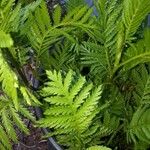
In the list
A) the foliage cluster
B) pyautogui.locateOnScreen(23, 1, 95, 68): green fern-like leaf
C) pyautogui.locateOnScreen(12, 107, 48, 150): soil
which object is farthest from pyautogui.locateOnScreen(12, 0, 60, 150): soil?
pyautogui.locateOnScreen(23, 1, 95, 68): green fern-like leaf

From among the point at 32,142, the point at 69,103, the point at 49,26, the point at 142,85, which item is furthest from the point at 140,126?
the point at 32,142

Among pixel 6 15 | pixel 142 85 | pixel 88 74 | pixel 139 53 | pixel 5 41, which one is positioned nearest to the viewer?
pixel 5 41

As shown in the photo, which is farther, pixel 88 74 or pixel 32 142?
pixel 32 142

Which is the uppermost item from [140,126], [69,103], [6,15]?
[6,15]

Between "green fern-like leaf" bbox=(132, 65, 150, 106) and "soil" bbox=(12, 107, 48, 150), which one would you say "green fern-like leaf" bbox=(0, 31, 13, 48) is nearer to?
"green fern-like leaf" bbox=(132, 65, 150, 106)

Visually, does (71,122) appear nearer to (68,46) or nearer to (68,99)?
(68,99)

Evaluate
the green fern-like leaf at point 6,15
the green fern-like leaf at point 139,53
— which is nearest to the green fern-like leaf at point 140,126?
the green fern-like leaf at point 139,53

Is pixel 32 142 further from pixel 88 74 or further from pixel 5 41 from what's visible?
pixel 5 41

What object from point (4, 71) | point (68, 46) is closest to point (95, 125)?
point (68, 46)

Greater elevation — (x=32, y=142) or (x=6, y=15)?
(x=6, y=15)

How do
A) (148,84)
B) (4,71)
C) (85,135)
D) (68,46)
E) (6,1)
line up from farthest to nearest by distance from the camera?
(68,46)
(148,84)
(85,135)
(6,1)
(4,71)

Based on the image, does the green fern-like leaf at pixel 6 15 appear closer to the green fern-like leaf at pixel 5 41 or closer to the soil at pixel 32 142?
the green fern-like leaf at pixel 5 41
